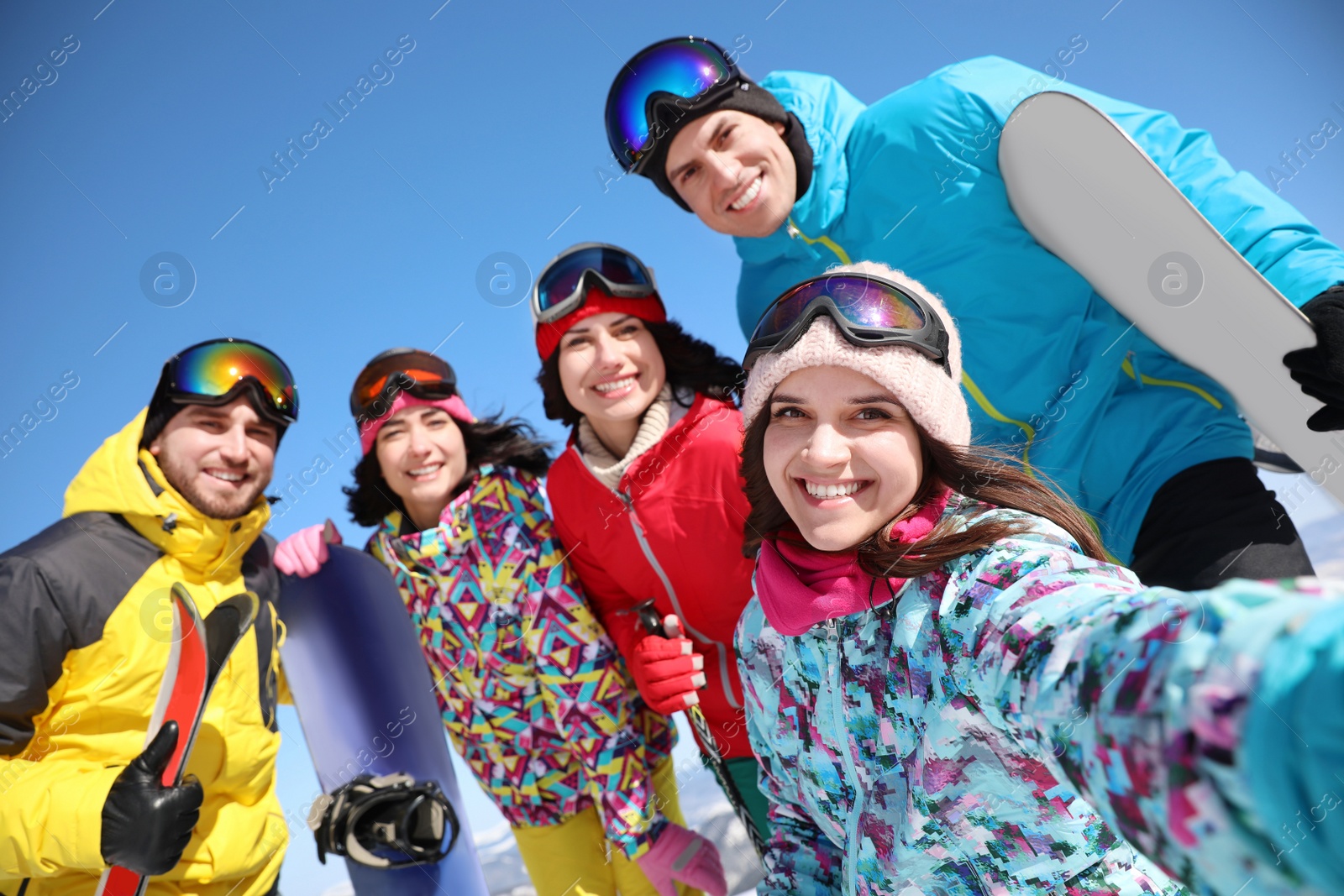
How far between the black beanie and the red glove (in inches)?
71.1

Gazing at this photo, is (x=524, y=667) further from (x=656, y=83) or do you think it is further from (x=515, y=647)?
(x=656, y=83)

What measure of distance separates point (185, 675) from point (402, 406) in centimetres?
140

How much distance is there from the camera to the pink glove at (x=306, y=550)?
3.91m

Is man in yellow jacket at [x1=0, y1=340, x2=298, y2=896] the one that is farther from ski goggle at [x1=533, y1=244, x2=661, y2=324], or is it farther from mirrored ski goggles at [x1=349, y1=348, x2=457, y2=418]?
ski goggle at [x1=533, y1=244, x2=661, y2=324]

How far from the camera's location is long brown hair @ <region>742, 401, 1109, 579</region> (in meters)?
1.48

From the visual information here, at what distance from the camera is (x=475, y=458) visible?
12.2 feet

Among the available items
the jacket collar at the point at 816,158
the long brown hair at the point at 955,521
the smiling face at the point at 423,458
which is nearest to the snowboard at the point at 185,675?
the smiling face at the point at 423,458

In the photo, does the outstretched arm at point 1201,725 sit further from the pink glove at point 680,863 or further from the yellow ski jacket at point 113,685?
the yellow ski jacket at point 113,685

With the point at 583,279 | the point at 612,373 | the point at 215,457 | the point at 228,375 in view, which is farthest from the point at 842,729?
the point at 228,375

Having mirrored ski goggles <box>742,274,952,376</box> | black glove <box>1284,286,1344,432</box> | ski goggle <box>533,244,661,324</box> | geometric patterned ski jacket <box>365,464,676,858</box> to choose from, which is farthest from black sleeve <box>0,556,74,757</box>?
black glove <box>1284,286,1344,432</box>

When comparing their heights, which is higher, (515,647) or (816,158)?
(816,158)

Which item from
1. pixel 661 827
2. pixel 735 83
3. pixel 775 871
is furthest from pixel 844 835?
pixel 735 83

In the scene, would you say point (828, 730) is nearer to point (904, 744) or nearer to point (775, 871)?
point (904, 744)

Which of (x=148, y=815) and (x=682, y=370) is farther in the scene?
(x=682, y=370)
